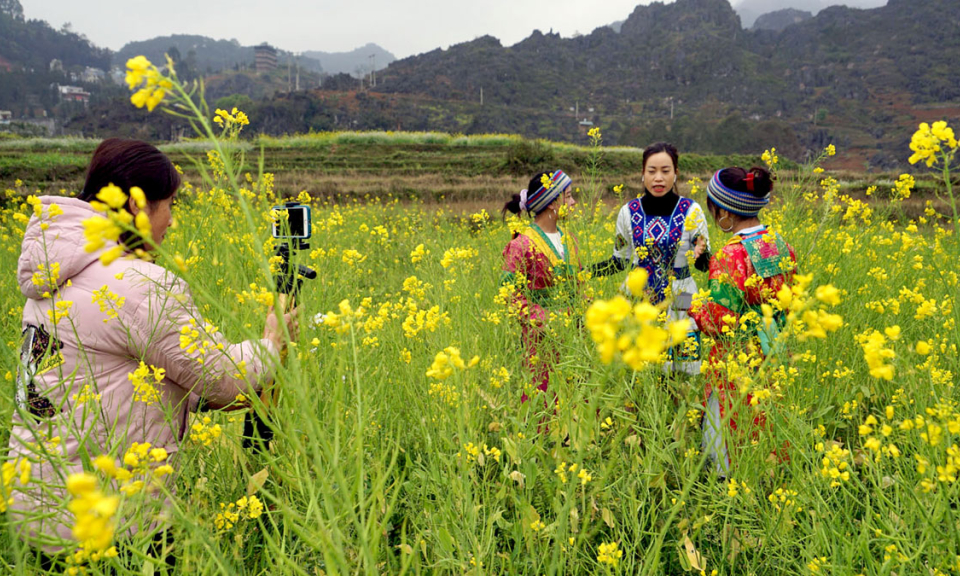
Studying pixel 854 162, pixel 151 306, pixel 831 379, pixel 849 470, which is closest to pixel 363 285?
pixel 151 306

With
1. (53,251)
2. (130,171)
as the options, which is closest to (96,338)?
(53,251)

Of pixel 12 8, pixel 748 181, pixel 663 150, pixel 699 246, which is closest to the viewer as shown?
pixel 748 181

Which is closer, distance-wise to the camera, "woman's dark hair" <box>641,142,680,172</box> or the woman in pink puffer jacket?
the woman in pink puffer jacket

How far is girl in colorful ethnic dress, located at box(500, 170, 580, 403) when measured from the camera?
8.43ft

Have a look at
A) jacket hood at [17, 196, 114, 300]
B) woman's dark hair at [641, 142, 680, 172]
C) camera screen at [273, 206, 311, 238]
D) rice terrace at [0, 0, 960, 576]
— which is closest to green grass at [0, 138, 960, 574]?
rice terrace at [0, 0, 960, 576]

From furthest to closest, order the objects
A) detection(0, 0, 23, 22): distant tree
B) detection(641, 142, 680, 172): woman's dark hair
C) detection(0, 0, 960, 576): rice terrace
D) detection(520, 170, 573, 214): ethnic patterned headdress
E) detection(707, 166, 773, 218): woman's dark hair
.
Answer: detection(0, 0, 23, 22): distant tree → detection(641, 142, 680, 172): woman's dark hair → detection(520, 170, 573, 214): ethnic patterned headdress → detection(707, 166, 773, 218): woman's dark hair → detection(0, 0, 960, 576): rice terrace

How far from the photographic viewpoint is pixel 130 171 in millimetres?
1567

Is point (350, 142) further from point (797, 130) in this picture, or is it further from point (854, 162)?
point (797, 130)

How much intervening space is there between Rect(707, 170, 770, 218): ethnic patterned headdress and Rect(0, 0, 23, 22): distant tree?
16236cm

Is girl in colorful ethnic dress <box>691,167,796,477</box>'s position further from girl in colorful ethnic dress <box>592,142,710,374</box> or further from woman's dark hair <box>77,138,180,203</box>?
woman's dark hair <box>77,138,180,203</box>

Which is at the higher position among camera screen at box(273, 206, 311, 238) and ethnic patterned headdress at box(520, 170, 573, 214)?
ethnic patterned headdress at box(520, 170, 573, 214)

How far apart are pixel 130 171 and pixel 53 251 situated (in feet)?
1.06

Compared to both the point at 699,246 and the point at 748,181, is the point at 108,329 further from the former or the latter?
the point at 699,246

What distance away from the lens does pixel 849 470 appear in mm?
1266
